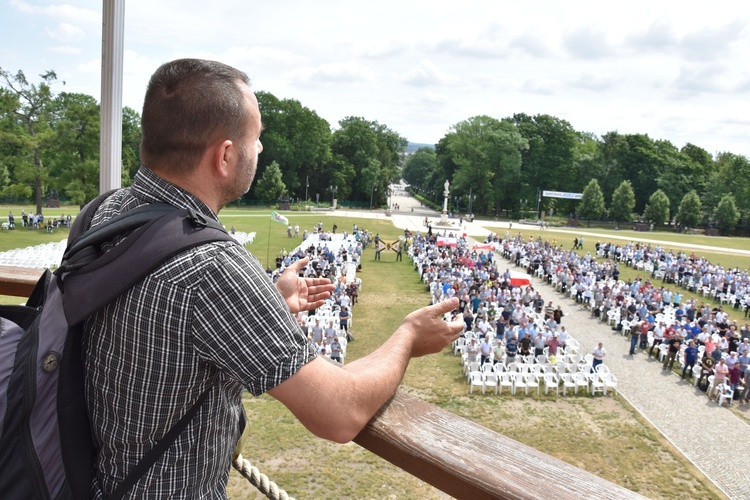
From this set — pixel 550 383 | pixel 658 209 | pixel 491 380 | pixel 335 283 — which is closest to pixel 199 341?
pixel 491 380

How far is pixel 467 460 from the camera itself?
1090 millimetres

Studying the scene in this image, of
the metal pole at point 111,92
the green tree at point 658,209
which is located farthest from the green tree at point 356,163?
the metal pole at point 111,92

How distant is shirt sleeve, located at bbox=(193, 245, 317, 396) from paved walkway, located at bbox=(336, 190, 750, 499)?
11013 mm

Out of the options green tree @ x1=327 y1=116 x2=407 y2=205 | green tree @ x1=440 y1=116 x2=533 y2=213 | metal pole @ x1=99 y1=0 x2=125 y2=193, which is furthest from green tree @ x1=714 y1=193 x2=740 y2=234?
metal pole @ x1=99 y1=0 x2=125 y2=193

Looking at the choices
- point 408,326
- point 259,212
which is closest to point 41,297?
point 408,326

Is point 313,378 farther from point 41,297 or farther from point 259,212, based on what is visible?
point 259,212

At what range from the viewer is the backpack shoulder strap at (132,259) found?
0.90 meters

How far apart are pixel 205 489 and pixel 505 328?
14.5 m

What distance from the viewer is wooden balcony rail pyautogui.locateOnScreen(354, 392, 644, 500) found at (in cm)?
102

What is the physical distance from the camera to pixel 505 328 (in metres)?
14.9

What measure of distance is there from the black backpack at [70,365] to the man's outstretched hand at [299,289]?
669 millimetres

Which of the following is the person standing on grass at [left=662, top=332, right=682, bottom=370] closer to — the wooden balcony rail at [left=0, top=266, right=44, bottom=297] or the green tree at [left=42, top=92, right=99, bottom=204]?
the green tree at [left=42, top=92, right=99, bottom=204]

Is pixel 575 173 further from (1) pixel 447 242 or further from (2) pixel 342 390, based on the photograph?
(2) pixel 342 390

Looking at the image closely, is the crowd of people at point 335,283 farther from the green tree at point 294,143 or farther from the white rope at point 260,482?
the green tree at point 294,143
